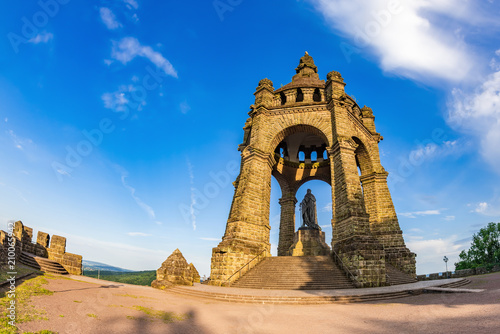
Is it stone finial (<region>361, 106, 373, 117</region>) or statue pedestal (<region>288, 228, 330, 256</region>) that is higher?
stone finial (<region>361, 106, 373, 117</region>)

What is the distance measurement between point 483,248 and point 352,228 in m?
35.9

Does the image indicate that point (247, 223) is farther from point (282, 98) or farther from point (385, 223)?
point (282, 98)

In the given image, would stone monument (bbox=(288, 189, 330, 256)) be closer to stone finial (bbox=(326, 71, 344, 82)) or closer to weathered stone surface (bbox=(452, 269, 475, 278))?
stone finial (bbox=(326, 71, 344, 82))

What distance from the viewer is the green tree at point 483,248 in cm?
3400

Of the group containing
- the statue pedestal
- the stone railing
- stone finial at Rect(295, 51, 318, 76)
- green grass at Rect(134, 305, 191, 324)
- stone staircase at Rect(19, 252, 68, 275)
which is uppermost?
stone finial at Rect(295, 51, 318, 76)

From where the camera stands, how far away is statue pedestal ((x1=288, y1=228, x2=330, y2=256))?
17.5 metres

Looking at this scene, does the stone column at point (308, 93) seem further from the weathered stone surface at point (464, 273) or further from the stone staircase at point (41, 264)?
the weathered stone surface at point (464, 273)

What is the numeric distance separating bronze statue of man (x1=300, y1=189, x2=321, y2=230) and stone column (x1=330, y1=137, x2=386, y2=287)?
4396 millimetres

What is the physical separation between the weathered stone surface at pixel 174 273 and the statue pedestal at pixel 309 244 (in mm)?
8288

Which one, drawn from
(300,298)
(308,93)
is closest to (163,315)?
(300,298)

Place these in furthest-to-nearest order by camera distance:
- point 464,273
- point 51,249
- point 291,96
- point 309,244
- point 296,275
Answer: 1. point 464,273
2. point 291,96
3. point 309,244
4. point 296,275
5. point 51,249

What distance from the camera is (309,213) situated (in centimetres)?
1933

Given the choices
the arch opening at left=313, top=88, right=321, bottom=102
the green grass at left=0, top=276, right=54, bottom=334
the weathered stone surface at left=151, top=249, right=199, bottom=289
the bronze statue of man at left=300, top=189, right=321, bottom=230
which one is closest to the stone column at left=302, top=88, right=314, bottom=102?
the arch opening at left=313, top=88, right=321, bottom=102

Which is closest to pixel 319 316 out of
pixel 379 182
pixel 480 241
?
pixel 379 182
